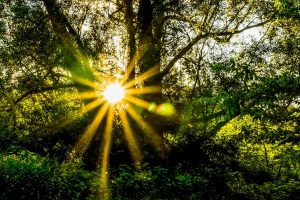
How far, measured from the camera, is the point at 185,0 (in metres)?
17.2

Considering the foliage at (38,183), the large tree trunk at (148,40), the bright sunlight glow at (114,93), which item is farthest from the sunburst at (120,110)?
the foliage at (38,183)

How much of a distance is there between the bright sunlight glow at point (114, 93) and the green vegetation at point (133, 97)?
102 mm

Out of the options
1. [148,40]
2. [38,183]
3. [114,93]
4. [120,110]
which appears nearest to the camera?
[38,183]

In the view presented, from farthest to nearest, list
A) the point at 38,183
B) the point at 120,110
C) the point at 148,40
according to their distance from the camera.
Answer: the point at 120,110 → the point at 148,40 → the point at 38,183

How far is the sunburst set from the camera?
52.2 ft

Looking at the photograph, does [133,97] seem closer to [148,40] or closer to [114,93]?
[114,93]

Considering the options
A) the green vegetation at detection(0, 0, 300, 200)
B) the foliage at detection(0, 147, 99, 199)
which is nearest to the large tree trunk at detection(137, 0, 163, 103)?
the green vegetation at detection(0, 0, 300, 200)

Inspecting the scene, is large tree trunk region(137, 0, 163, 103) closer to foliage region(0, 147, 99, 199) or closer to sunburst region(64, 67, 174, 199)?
sunburst region(64, 67, 174, 199)

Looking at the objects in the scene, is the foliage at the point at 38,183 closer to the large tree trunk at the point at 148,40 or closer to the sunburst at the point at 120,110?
the sunburst at the point at 120,110

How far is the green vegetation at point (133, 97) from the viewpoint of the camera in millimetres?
13086

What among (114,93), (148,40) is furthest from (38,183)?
(148,40)

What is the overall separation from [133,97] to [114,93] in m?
1.15

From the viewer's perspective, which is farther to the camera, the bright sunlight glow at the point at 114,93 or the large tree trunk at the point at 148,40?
the bright sunlight glow at the point at 114,93

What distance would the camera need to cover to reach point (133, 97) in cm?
1705
